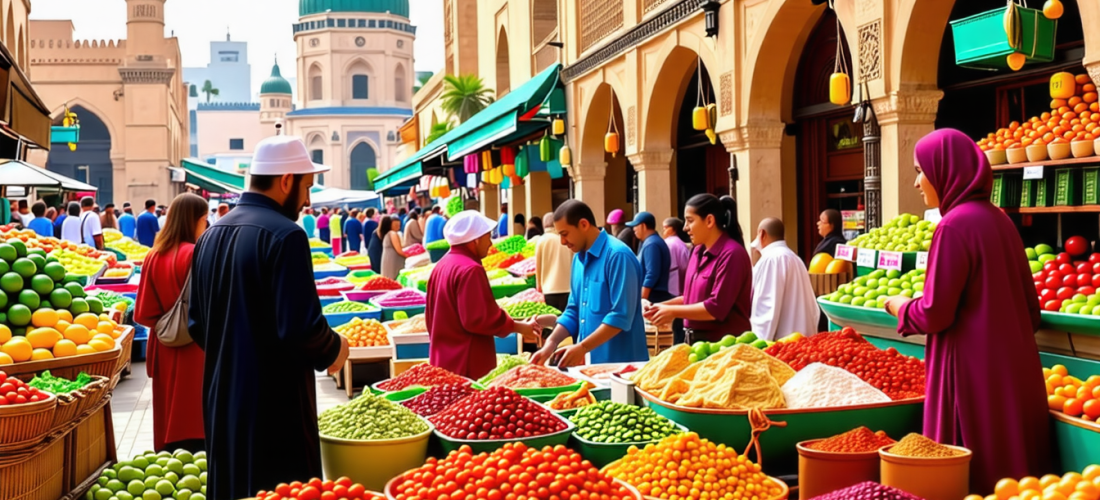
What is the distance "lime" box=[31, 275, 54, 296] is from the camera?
4.82m

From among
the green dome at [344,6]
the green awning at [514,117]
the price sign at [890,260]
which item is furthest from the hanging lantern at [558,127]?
the green dome at [344,6]

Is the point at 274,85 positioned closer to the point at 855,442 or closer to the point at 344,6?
the point at 344,6

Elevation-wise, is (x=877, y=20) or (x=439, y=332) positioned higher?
(x=877, y=20)

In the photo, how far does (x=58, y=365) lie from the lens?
442cm

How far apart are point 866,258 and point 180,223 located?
396 centimetres

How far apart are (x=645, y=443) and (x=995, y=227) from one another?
1.44 metres

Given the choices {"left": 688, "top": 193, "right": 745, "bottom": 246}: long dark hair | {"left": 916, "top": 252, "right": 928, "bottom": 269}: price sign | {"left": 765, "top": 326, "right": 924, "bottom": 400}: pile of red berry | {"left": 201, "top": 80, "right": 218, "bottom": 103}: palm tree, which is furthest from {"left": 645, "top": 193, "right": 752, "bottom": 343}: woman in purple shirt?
{"left": 201, "top": 80, "right": 218, "bottom": 103}: palm tree

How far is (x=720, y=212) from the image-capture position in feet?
19.4

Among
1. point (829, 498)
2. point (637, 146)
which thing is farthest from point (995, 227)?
point (637, 146)

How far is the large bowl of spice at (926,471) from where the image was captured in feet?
11.5

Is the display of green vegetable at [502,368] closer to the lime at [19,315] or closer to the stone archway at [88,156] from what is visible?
the lime at [19,315]

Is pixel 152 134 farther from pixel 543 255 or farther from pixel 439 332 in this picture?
pixel 439 332

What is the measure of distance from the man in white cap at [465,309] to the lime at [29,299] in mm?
1800

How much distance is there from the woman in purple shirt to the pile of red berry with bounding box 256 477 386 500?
2710mm
